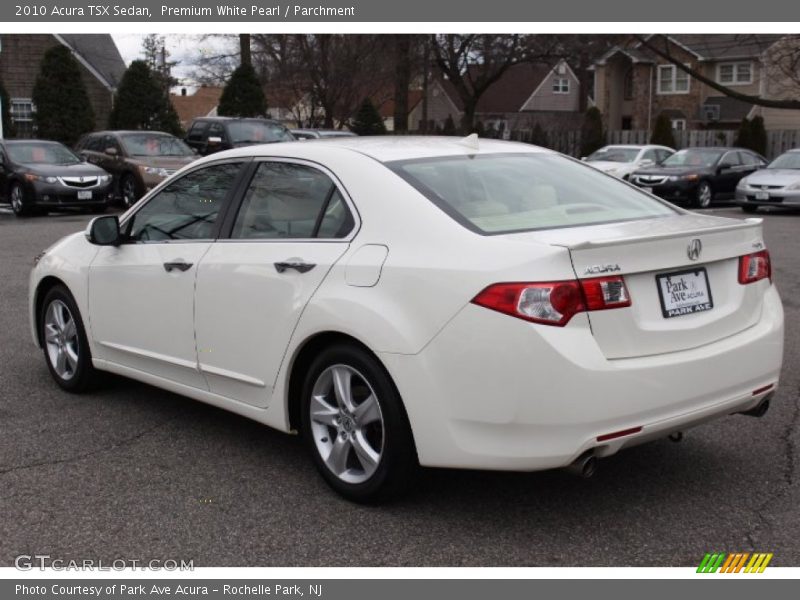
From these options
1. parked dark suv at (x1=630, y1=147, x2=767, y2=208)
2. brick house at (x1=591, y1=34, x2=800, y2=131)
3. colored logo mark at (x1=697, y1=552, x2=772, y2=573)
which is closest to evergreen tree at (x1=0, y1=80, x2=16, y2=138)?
parked dark suv at (x1=630, y1=147, x2=767, y2=208)

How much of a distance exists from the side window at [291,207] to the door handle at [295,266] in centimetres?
17

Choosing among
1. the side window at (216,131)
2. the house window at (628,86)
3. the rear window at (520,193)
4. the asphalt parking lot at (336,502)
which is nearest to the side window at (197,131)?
the side window at (216,131)

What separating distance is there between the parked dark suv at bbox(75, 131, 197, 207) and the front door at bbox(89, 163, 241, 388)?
48.1 ft

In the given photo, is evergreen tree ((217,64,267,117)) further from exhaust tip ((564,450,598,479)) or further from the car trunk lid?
exhaust tip ((564,450,598,479))

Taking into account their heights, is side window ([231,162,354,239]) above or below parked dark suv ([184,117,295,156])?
below

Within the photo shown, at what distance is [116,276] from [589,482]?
2.88 metres

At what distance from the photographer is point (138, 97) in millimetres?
37938

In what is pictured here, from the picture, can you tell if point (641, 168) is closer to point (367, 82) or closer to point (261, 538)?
point (367, 82)

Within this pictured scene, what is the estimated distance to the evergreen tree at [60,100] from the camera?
1467 inches

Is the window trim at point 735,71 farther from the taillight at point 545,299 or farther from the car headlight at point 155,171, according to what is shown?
the taillight at point 545,299

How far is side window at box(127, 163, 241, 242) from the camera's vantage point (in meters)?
5.29

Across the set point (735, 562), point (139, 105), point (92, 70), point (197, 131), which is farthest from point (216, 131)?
point (92, 70)

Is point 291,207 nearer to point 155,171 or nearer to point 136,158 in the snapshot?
point 155,171

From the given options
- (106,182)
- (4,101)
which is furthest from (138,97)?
(106,182)
